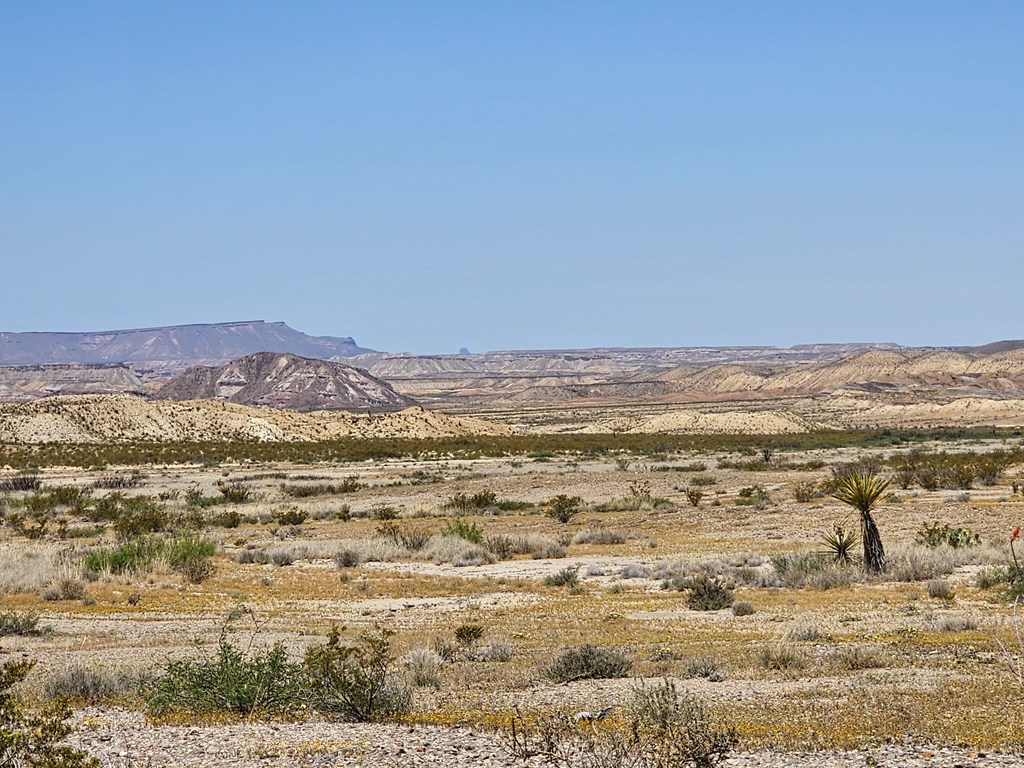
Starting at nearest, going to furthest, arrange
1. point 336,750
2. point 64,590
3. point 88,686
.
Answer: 1. point 336,750
2. point 88,686
3. point 64,590

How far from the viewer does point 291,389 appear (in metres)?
188

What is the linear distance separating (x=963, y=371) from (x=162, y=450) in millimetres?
138138

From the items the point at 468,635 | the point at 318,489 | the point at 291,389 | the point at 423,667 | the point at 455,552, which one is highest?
the point at 291,389

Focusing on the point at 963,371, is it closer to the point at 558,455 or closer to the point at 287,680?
the point at 558,455

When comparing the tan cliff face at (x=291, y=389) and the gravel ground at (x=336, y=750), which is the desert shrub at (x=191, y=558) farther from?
the tan cliff face at (x=291, y=389)

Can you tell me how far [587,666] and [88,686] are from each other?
526 centimetres

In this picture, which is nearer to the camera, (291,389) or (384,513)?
(384,513)

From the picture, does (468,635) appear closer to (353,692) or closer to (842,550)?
(353,692)

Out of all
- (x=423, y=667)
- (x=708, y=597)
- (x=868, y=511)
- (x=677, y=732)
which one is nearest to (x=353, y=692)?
(x=423, y=667)

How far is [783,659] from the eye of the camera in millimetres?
12156

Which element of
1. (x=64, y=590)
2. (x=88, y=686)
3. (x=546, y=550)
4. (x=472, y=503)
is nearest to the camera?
(x=88, y=686)

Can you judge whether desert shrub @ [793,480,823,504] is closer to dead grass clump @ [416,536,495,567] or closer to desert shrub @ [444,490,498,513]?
desert shrub @ [444,490,498,513]

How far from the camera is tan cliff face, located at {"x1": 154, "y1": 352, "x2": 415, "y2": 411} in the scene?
184625 mm

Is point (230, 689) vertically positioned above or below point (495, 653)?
above
